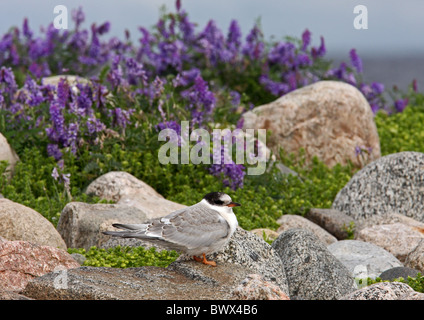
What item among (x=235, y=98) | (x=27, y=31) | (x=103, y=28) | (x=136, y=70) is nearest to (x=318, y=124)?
→ (x=235, y=98)

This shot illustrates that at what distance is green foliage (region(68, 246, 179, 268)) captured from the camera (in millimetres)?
6238

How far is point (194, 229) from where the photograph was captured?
543 cm

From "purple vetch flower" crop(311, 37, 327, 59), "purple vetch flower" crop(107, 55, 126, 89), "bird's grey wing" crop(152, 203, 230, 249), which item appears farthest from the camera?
"purple vetch flower" crop(311, 37, 327, 59)

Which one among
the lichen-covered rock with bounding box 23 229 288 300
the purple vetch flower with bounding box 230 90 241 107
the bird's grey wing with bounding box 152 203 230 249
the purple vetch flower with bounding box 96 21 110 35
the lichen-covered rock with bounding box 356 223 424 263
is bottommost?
the lichen-covered rock with bounding box 356 223 424 263

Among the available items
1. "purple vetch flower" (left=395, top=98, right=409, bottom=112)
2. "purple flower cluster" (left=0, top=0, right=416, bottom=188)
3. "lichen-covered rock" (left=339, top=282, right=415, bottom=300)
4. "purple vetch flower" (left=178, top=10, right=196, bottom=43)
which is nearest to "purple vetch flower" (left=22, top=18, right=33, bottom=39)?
"purple flower cluster" (left=0, top=0, right=416, bottom=188)

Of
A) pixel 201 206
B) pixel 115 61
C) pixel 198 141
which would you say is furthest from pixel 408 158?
pixel 201 206

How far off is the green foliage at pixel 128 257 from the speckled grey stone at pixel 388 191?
3830mm

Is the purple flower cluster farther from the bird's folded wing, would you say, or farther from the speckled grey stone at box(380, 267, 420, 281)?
the bird's folded wing

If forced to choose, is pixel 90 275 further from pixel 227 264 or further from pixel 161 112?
pixel 161 112

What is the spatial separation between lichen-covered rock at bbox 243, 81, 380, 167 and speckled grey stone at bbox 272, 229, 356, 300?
4836mm

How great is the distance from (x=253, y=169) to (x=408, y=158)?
2.13 metres

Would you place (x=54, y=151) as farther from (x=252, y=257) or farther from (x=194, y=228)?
(x=194, y=228)

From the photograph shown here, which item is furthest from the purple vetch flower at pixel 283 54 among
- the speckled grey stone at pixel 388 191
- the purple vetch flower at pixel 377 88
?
the speckled grey stone at pixel 388 191

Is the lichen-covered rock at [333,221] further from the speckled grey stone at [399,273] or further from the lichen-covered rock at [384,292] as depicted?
the lichen-covered rock at [384,292]
